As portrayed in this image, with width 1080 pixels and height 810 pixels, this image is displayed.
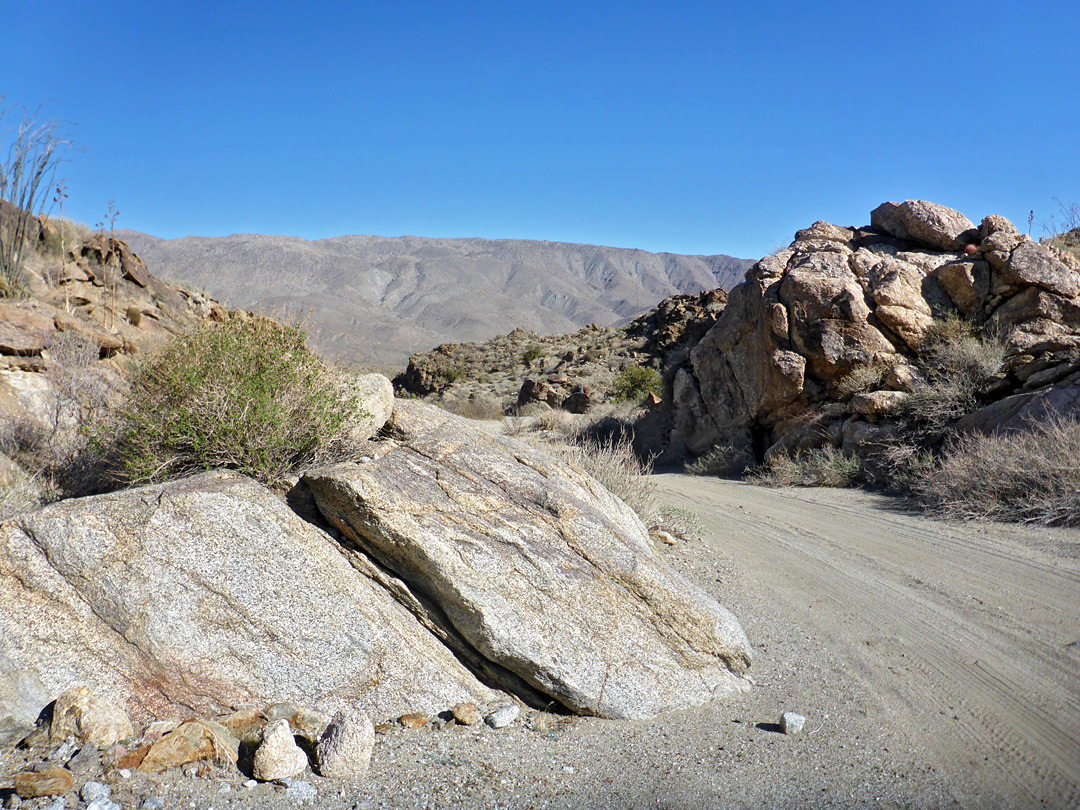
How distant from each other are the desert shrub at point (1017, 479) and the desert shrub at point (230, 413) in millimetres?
6507

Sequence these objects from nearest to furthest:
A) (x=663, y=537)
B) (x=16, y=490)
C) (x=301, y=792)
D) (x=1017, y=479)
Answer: (x=301, y=792)
(x=16, y=490)
(x=663, y=537)
(x=1017, y=479)

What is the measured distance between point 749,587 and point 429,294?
126611mm

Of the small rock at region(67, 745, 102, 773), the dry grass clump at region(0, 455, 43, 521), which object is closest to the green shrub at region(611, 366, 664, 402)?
the dry grass clump at region(0, 455, 43, 521)

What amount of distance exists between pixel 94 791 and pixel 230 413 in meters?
2.13

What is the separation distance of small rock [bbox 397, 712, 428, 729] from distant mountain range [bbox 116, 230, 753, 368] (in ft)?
256

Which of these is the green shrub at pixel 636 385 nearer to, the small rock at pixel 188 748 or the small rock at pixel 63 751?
the small rock at pixel 188 748

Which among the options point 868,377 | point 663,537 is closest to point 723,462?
point 868,377

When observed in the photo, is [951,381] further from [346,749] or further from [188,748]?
[188,748]

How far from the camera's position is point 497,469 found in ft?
14.5

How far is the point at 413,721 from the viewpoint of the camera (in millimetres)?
3383

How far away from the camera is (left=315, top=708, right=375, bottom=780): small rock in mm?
2953

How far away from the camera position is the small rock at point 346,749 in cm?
295

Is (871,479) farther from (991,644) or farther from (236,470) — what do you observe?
(236,470)

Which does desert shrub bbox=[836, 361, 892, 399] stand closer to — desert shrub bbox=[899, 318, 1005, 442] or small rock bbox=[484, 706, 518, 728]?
desert shrub bbox=[899, 318, 1005, 442]
